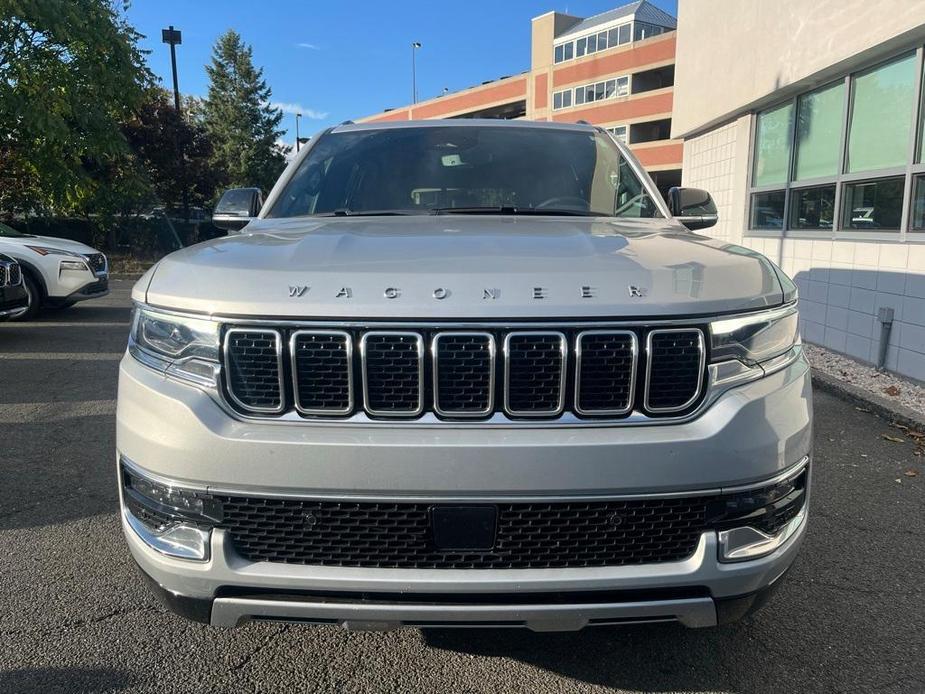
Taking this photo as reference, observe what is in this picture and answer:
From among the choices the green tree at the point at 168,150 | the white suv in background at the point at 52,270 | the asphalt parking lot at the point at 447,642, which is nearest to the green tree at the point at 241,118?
the green tree at the point at 168,150

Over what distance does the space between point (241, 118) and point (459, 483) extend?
5763 centimetres

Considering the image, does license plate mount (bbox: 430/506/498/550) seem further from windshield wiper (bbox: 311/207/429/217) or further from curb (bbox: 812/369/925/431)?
curb (bbox: 812/369/925/431)

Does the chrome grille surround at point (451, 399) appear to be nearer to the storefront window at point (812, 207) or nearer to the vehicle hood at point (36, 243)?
the storefront window at point (812, 207)

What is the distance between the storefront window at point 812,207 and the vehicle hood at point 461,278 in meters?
6.37

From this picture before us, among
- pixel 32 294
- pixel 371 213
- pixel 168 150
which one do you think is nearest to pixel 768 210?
pixel 371 213

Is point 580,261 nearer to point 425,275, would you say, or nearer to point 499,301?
point 499,301

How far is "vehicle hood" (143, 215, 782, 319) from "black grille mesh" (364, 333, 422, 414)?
0.25 feet

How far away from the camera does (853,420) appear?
5309 millimetres

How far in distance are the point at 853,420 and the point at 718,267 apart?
3.95 m

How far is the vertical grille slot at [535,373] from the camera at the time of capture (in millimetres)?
1879

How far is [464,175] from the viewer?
11.3 feet

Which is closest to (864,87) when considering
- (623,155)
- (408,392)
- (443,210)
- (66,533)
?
(623,155)

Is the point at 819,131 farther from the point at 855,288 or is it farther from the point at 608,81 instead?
the point at 608,81

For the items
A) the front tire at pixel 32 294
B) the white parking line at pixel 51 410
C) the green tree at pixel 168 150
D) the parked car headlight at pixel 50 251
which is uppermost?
the green tree at pixel 168 150
